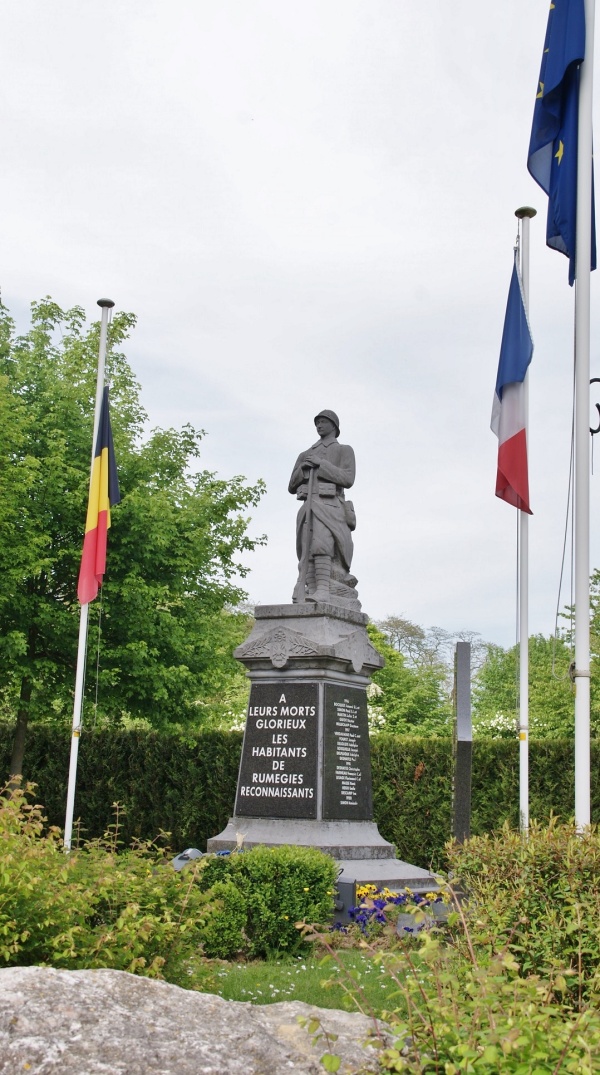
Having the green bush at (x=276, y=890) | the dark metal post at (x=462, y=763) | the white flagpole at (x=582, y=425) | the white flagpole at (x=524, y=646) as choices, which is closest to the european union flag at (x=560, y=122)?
the white flagpole at (x=582, y=425)

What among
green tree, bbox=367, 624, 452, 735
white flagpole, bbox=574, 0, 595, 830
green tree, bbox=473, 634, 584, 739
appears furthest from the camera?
green tree, bbox=367, 624, 452, 735

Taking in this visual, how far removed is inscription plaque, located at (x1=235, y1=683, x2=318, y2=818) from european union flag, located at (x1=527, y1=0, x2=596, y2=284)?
505cm

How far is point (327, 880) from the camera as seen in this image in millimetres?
8656

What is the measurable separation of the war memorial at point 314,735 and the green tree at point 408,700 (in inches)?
1026

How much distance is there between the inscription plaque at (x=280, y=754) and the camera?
10352mm

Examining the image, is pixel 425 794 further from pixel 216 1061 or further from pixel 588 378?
pixel 216 1061

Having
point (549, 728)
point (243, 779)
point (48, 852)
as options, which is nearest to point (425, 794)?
point (243, 779)

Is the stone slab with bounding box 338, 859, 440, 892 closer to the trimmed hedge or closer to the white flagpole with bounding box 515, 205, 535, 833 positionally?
the white flagpole with bounding box 515, 205, 535, 833

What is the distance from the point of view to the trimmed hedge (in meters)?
15.2

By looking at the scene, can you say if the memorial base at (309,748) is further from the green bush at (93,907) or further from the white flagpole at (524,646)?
the green bush at (93,907)

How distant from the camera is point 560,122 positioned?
27.0ft

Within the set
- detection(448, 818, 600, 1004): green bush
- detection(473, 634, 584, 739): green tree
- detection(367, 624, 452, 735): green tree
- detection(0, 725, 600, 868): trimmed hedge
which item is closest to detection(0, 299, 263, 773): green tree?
detection(0, 725, 600, 868): trimmed hedge

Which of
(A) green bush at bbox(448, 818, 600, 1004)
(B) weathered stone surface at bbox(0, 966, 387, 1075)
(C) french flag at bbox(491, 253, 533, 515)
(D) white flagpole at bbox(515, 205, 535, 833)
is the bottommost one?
(B) weathered stone surface at bbox(0, 966, 387, 1075)

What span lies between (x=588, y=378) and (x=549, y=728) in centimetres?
2717
